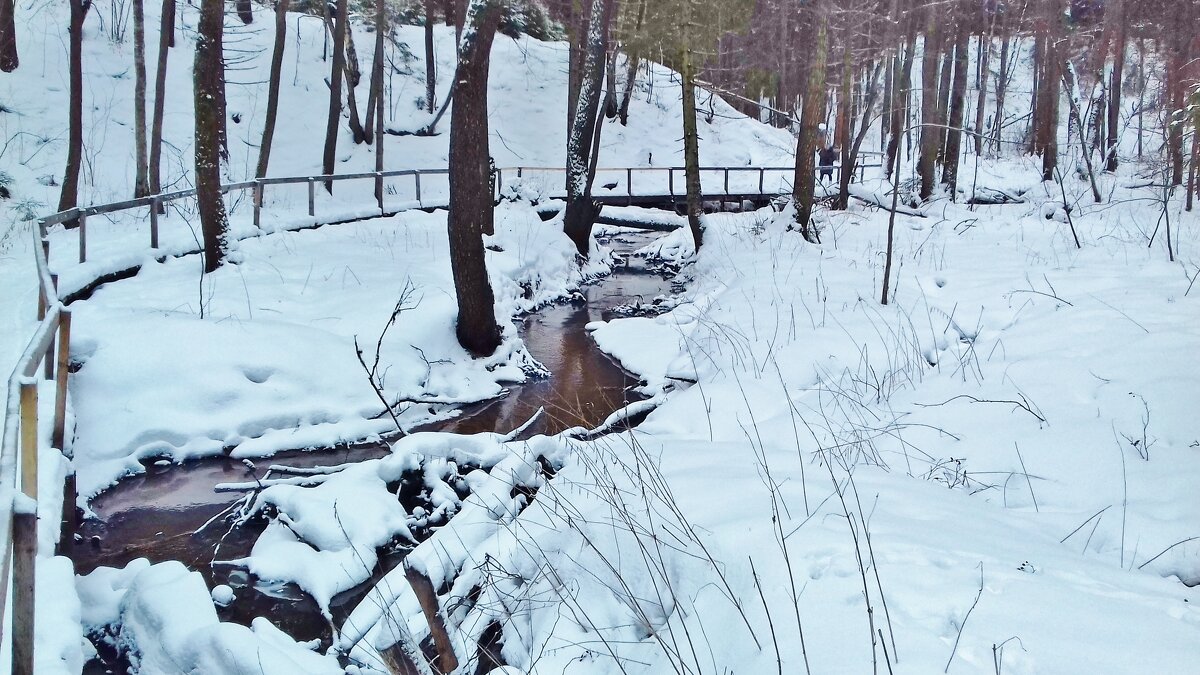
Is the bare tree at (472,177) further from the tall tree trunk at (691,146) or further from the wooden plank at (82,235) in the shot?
the tall tree trunk at (691,146)

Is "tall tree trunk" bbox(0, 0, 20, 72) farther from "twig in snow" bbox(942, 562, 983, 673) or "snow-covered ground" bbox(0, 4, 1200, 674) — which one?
"twig in snow" bbox(942, 562, 983, 673)

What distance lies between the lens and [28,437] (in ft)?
12.3

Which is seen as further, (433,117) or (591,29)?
(433,117)

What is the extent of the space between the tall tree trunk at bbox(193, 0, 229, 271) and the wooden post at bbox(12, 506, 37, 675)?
355 inches

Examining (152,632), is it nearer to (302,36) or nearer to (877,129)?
(302,36)

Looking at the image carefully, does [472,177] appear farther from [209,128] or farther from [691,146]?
[691,146]

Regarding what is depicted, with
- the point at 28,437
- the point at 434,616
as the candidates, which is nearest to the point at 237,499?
the point at 28,437

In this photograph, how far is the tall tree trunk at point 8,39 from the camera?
21.0 meters

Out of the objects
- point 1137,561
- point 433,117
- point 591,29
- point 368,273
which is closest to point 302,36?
point 433,117

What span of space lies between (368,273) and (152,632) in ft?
26.4

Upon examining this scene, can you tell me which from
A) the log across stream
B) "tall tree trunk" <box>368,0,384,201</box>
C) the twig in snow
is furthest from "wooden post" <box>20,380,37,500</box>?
"tall tree trunk" <box>368,0,384,201</box>

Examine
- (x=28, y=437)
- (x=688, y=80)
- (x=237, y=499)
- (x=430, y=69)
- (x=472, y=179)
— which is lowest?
(x=237, y=499)

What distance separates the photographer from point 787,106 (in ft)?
139

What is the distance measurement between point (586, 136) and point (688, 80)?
2.18m
